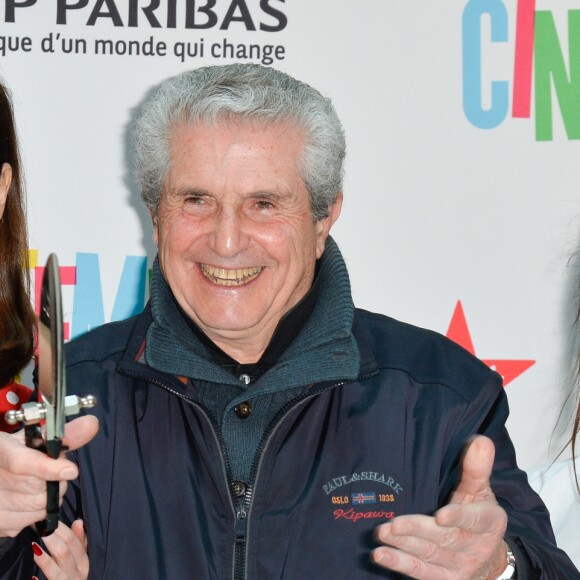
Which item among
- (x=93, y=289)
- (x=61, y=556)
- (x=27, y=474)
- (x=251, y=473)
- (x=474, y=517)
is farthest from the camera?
(x=93, y=289)

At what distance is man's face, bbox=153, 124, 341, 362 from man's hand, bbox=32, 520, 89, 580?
1.41 feet

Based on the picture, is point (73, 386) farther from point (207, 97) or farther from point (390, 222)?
point (390, 222)

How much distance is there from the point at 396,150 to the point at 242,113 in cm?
80

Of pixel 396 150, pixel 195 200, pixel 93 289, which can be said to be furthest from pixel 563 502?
pixel 93 289

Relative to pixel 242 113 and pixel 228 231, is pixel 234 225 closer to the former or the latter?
pixel 228 231

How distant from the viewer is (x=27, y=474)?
47.0 inches

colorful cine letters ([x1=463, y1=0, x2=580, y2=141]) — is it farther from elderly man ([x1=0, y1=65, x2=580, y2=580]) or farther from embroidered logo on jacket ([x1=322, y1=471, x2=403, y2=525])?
embroidered logo on jacket ([x1=322, y1=471, x2=403, y2=525])

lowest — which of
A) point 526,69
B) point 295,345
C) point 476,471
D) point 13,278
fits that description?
point 476,471

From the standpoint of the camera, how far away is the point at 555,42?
2.50 metres

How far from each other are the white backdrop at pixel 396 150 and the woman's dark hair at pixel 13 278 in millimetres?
332

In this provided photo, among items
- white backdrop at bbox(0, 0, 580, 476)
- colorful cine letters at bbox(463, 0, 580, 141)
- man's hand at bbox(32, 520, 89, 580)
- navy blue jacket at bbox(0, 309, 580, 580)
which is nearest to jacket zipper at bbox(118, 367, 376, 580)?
navy blue jacket at bbox(0, 309, 580, 580)

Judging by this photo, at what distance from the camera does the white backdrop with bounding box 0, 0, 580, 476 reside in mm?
2443

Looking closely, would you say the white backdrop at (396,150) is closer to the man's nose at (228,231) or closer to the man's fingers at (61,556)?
the man's nose at (228,231)

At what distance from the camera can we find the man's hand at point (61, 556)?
157 cm
